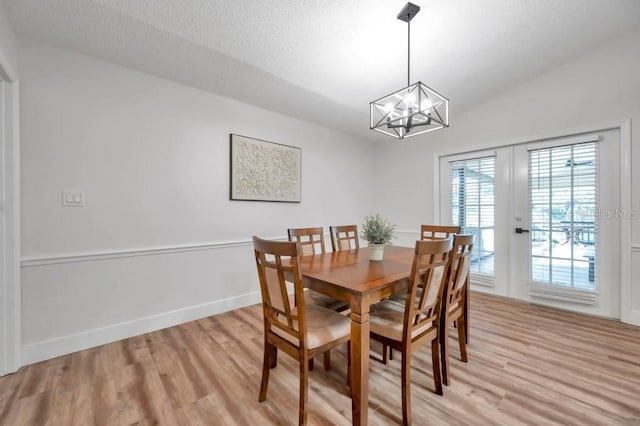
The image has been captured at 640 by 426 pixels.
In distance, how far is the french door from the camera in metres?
2.72

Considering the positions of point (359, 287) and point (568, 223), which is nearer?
point (359, 287)

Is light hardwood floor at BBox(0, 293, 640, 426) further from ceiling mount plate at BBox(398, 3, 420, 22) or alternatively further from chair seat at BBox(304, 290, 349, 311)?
ceiling mount plate at BBox(398, 3, 420, 22)

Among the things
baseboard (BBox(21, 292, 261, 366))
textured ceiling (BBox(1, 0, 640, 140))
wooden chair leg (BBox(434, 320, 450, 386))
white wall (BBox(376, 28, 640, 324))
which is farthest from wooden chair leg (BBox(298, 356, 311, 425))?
white wall (BBox(376, 28, 640, 324))

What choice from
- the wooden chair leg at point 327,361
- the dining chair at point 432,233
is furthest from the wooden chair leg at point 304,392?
the dining chair at point 432,233

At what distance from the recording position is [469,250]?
5.85 feet

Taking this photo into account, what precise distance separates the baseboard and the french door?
3207mm

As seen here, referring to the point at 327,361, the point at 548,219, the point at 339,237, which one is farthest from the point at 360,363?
the point at 548,219

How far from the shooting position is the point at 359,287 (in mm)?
1318

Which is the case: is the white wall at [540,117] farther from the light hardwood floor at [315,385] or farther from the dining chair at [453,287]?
the dining chair at [453,287]

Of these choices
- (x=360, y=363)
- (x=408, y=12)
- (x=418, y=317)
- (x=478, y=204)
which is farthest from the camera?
(x=478, y=204)

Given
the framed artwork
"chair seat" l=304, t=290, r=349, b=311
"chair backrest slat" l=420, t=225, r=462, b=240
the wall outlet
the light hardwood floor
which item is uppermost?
the framed artwork

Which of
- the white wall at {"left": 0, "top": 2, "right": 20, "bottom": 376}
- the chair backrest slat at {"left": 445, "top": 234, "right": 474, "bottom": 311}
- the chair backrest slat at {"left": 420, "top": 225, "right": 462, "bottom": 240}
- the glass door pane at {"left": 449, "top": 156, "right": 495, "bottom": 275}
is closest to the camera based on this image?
the chair backrest slat at {"left": 445, "top": 234, "right": 474, "bottom": 311}

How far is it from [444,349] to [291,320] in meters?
1.01

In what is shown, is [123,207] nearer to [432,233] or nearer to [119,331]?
[119,331]
